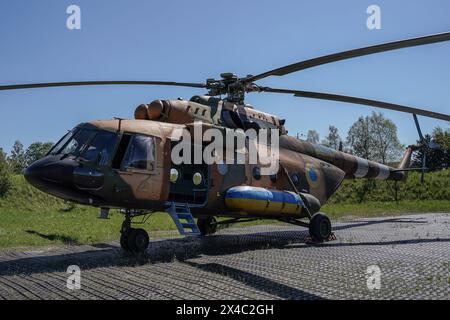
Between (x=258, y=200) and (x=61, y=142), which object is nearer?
(x=61, y=142)

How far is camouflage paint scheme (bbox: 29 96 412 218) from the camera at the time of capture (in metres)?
9.34

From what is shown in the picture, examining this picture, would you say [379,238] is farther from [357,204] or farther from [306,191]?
[357,204]

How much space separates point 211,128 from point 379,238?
5.85 m

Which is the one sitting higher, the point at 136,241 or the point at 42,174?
the point at 42,174

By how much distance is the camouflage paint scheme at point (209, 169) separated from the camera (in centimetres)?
934

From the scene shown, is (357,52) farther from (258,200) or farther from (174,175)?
(174,175)

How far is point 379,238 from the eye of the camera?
40.7ft

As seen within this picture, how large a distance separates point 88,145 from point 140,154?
1.13 m

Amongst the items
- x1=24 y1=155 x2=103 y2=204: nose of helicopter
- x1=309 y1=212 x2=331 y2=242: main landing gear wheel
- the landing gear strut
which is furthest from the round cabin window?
x1=309 y1=212 x2=331 y2=242: main landing gear wheel

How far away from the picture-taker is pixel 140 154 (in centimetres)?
959

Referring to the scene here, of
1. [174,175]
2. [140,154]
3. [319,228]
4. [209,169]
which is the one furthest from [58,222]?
[319,228]

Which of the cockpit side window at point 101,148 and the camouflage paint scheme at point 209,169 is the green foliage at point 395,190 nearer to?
the camouflage paint scheme at point 209,169

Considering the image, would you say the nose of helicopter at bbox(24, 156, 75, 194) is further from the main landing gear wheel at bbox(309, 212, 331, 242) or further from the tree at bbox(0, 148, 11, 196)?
the tree at bbox(0, 148, 11, 196)
